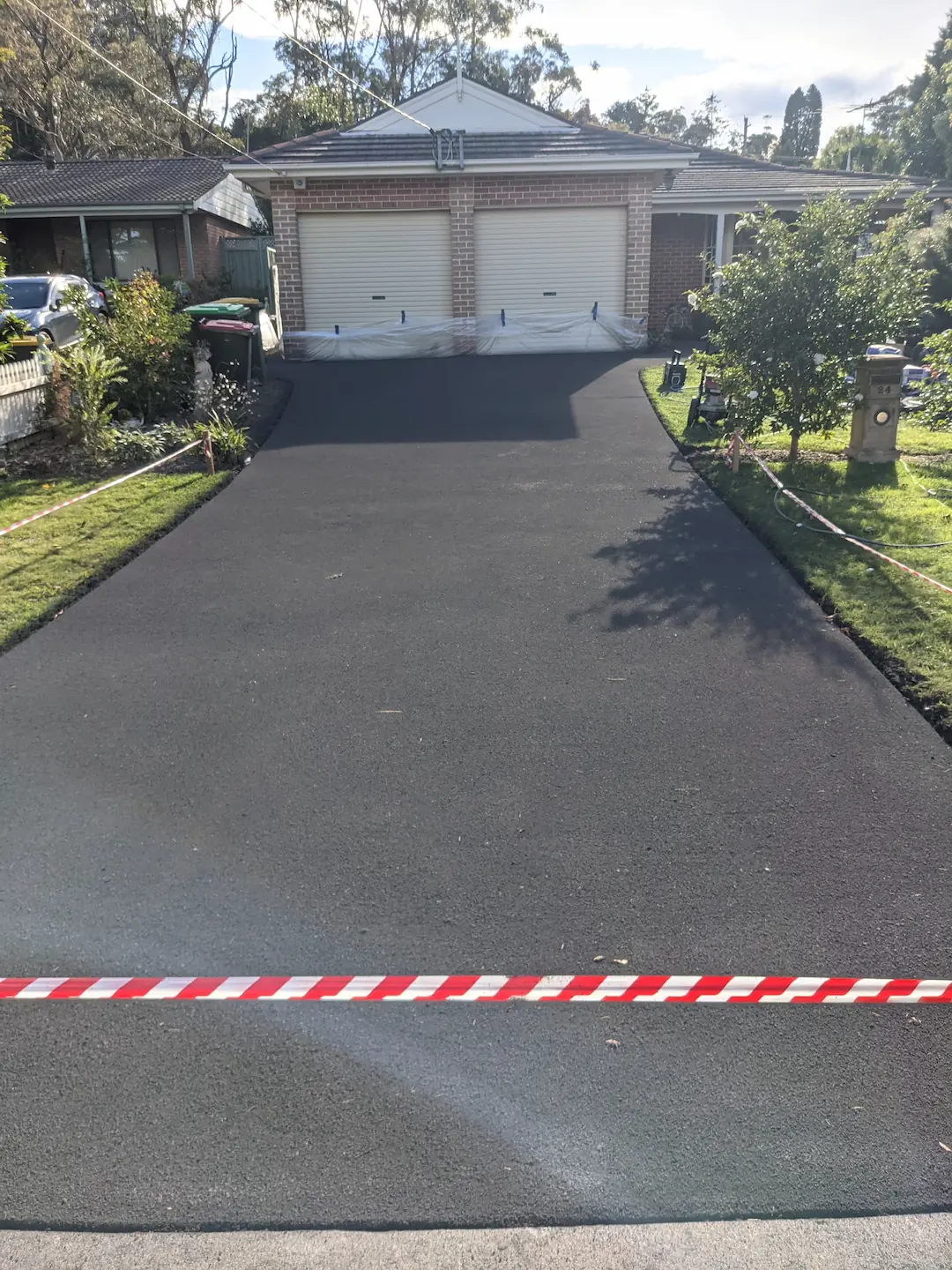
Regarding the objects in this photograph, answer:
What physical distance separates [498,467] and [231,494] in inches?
124

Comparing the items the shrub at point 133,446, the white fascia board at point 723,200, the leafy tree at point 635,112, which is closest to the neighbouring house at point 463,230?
the white fascia board at point 723,200

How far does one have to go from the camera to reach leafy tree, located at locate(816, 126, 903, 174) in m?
52.2

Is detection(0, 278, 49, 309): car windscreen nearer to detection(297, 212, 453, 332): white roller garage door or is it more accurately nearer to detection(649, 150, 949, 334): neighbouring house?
detection(297, 212, 453, 332): white roller garage door

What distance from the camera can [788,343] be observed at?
10531mm

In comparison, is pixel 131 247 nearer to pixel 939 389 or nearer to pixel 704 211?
pixel 704 211

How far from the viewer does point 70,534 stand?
9133mm

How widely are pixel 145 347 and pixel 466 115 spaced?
11271 millimetres

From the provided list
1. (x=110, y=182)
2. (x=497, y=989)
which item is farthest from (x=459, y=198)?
(x=497, y=989)

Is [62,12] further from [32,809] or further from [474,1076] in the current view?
[474,1076]

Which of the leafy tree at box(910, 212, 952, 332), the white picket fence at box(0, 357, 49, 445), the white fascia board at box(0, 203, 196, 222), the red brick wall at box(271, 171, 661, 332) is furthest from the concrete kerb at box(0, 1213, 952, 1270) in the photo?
the white fascia board at box(0, 203, 196, 222)

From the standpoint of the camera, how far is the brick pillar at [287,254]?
19.3 m

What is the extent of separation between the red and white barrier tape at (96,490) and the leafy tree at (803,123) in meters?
98.6

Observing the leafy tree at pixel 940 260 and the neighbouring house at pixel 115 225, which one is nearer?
the leafy tree at pixel 940 260

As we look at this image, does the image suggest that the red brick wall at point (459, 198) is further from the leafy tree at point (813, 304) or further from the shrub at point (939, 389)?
the shrub at point (939, 389)
